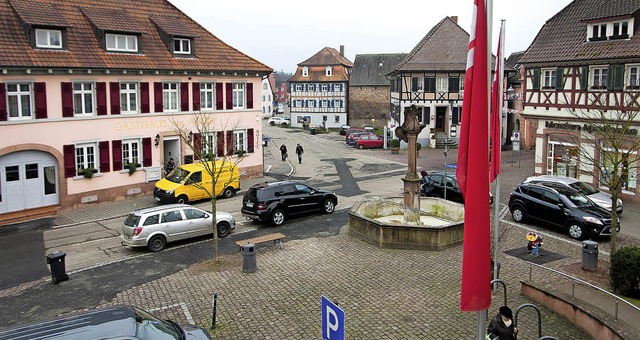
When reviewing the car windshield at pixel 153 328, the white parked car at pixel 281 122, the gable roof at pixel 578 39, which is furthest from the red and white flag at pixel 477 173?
the white parked car at pixel 281 122

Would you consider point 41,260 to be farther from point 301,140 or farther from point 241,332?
point 301,140

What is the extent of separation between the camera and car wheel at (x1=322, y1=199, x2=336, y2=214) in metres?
23.8

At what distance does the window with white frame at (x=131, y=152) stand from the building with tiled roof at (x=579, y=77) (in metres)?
20.5

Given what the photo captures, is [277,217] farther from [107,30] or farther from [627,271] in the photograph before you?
[107,30]

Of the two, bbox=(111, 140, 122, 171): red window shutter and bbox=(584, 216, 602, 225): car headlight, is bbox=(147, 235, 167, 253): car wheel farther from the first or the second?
bbox=(584, 216, 602, 225): car headlight

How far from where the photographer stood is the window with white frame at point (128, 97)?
28.5 m

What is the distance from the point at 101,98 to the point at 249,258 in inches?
608

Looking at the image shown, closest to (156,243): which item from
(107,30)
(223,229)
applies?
(223,229)

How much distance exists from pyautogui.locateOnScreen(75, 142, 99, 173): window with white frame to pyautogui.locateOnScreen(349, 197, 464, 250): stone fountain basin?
1392 cm

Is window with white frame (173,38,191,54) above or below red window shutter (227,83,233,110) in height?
above

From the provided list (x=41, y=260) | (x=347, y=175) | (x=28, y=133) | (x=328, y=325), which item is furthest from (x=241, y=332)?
(x=347, y=175)

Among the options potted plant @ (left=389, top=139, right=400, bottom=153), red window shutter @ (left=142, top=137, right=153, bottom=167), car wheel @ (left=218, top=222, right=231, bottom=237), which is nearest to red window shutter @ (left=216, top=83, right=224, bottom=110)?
red window shutter @ (left=142, top=137, right=153, bottom=167)

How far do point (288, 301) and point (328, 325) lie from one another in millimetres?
6592

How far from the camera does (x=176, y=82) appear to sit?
30.6 m
